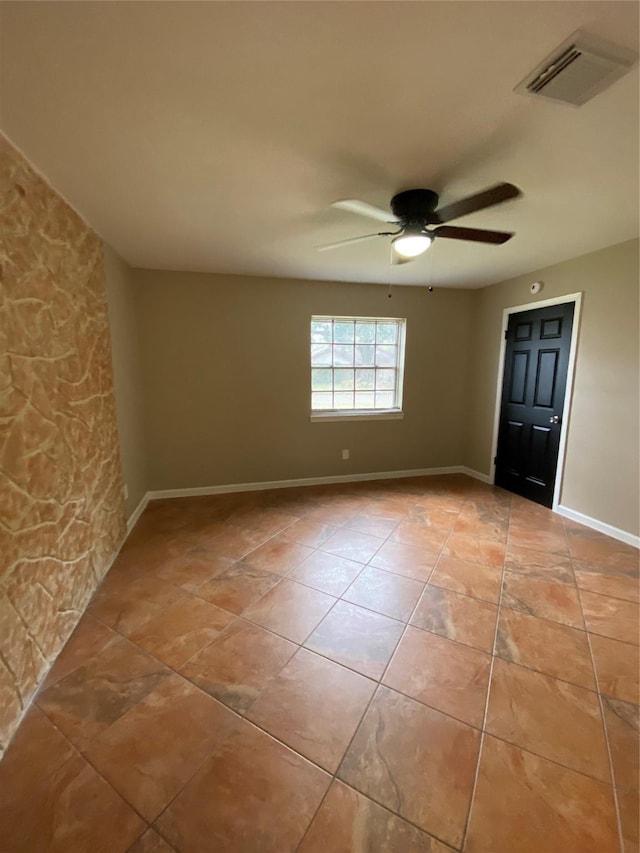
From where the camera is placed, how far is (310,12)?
Result: 3.13 ft

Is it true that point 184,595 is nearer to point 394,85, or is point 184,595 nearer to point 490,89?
point 394,85

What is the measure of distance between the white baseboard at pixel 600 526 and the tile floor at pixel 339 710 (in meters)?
0.19

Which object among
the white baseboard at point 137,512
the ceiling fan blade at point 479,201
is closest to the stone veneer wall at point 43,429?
the white baseboard at point 137,512

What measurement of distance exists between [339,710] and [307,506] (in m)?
2.13

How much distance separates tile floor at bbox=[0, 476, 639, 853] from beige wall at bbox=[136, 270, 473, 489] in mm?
1432

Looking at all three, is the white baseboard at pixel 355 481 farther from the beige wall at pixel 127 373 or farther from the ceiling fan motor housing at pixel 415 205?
the ceiling fan motor housing at pixel 415 205

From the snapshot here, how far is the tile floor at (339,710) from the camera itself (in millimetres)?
1065

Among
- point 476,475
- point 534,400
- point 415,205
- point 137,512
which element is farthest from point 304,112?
point 476,475

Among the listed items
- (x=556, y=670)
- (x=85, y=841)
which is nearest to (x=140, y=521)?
(x=85, y=841)

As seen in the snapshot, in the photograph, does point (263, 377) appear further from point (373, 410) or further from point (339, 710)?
point (339, 710)

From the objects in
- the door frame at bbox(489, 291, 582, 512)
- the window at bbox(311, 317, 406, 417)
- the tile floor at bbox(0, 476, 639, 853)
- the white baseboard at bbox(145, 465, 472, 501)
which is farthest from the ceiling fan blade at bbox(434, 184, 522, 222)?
the white baseboard at bbox(145, 465, 472, 501)

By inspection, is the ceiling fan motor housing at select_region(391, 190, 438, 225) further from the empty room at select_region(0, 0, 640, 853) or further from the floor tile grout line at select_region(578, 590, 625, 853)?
the floor tile grout line at select_region(578, 590, 625, 853)

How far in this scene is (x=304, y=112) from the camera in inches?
51.9

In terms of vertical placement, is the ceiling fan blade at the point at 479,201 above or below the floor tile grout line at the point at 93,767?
above
